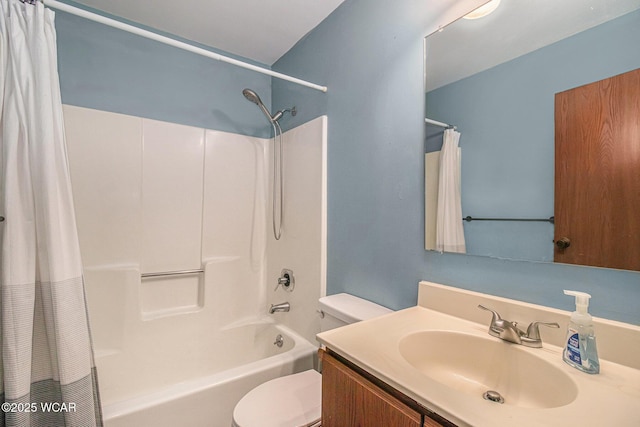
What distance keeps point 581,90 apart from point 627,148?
7.9 inches

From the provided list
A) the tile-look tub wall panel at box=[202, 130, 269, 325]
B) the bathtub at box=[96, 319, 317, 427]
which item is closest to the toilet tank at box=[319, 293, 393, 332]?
the bathtub at box=[96, 319, 317, 427]

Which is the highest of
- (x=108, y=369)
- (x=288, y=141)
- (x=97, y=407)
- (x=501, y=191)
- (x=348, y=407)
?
(x=288, y=141)

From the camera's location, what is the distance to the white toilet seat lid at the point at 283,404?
103 cm

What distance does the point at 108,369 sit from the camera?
157 cm

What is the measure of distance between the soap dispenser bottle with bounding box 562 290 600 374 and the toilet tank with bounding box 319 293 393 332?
0.64 meters

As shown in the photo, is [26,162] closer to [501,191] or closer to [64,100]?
[64,100]

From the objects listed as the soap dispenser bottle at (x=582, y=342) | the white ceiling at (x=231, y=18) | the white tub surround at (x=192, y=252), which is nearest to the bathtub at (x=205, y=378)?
the white tub surround at (x=192, y=252)

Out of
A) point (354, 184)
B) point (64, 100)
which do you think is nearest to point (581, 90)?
point (354, 184)

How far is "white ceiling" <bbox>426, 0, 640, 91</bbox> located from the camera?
77 cm

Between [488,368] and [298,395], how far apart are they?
0.77 metres

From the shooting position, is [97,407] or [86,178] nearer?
[97,407]

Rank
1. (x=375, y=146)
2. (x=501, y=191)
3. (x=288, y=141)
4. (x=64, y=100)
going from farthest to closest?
(x=288, y=141) < (x=64, y=100) < (x=375, y=146) < (x=501, y=191)

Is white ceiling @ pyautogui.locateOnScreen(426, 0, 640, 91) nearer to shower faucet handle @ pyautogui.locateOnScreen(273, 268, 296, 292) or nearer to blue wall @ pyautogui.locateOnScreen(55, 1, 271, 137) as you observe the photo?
shower faucet handle @ pyautogui.locateOnScreen(273, 268, 296, 292)

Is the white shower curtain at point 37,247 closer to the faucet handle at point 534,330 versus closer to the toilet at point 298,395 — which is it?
the toilet at point 298,395
